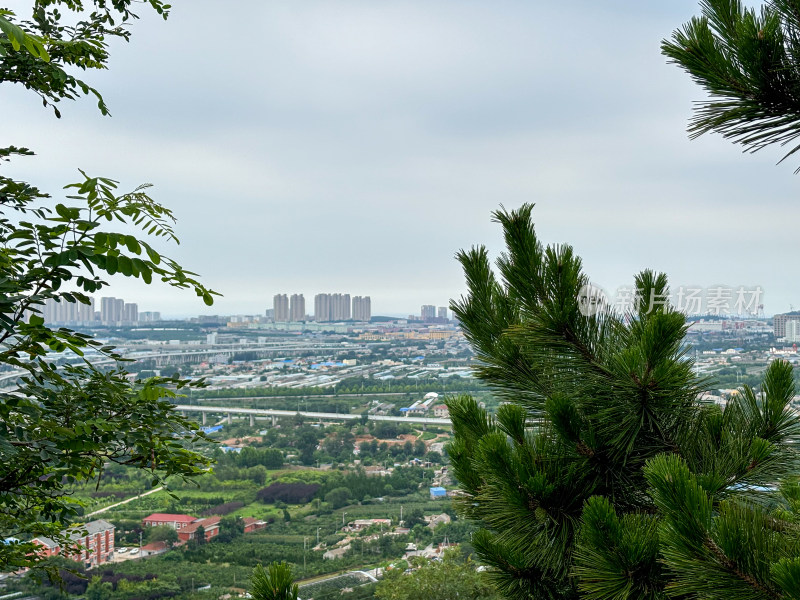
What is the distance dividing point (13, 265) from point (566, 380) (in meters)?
1.73

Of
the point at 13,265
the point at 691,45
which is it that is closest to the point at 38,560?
the point at 13,265

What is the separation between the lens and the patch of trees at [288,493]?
55.3ft

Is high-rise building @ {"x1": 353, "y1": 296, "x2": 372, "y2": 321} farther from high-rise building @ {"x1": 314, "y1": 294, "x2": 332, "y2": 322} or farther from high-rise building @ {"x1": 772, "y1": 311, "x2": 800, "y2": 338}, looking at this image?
high-rise building @ {"x1": 772, "y1": 311, "x2": 800, "y2": 338}

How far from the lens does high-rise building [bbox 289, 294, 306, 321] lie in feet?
132

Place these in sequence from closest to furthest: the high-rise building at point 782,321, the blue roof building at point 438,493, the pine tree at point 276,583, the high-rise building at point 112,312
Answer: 1. the pine tree at point 276,583
2. the high-rise building at point 782,321
3. the blue roof building at point 438,493
4. the high-rise building at point 112,312

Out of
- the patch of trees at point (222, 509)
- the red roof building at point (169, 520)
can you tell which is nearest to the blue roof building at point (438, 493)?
the patch of trees at point (222, 509)

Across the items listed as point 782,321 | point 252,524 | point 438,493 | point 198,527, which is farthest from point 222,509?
point 782,321

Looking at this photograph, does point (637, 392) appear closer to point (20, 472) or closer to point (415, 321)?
point (20, 472)

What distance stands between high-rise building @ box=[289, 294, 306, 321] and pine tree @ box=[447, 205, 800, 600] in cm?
3887

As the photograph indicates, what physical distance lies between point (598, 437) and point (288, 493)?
16779 mm

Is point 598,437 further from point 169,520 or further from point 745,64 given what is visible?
point 169,520

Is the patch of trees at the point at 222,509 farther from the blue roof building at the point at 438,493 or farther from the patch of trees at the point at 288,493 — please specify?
the blue roof building at the point at 438,493

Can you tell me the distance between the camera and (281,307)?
131 ft

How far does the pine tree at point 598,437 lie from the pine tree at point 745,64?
519 mm
